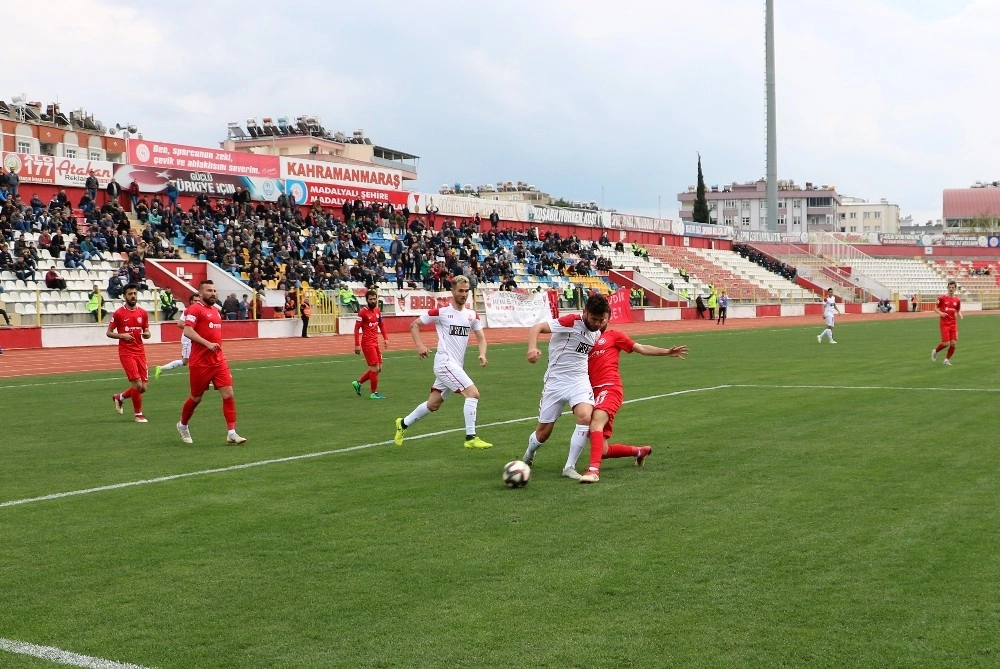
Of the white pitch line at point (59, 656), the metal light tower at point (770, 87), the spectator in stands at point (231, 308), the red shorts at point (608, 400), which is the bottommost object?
the white pitch line at point (59, 656)

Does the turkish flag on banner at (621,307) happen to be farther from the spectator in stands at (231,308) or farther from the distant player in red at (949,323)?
the distant player in red at (949,323)

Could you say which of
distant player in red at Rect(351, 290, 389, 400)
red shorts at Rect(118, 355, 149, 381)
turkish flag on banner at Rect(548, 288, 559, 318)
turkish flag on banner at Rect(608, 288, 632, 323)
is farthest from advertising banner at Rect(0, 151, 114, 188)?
red shorts at Rect(118, 355, 149, 381)

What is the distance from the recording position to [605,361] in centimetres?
1107

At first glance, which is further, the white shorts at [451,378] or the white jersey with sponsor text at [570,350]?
the white shorts at [451,378]

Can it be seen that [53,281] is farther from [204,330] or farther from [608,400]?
[608,400]

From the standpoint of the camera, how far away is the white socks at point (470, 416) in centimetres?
1302

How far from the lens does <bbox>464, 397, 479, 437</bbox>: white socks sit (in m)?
13.0

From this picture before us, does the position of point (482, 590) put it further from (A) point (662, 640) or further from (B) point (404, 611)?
(A) point (662, 640)

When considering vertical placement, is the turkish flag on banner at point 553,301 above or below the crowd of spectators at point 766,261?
below

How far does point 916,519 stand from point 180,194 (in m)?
43.7

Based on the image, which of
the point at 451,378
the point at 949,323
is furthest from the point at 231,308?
the point at 451,378

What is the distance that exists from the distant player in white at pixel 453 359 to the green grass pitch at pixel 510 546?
0.34 meters

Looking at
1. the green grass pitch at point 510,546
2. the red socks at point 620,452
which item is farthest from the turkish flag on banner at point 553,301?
the red socks at point 620,452

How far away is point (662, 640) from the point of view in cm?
564
